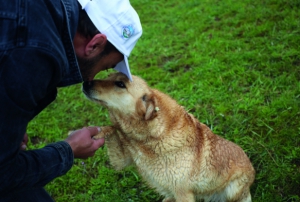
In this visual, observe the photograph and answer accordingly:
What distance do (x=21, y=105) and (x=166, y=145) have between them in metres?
1.78

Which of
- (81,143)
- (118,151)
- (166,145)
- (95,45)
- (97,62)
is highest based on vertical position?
(95,45)

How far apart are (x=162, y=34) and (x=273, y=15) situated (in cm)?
221

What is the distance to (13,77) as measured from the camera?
72.9 inches

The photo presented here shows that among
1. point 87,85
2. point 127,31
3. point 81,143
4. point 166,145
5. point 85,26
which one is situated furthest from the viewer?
point 166,145

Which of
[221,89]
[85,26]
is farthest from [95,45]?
[221,89]

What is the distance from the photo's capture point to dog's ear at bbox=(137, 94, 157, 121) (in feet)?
10.8

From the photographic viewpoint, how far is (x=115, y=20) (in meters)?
2.39

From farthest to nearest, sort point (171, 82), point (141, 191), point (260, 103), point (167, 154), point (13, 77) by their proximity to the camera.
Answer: point (171, 82), point (260, 103), point (141, 191), point (167, 154), point (13, 77)

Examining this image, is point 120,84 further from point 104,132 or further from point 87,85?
point 104,132

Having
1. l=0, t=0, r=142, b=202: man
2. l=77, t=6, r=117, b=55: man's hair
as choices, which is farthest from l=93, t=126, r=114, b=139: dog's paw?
l=77, t=6, r=117, b=55: man's hair

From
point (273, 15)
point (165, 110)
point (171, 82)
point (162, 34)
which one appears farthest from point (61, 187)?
point (273, 15)

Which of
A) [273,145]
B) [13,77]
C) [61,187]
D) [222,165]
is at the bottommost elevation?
[61,187]

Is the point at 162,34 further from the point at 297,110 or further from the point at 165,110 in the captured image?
the point at 165,110

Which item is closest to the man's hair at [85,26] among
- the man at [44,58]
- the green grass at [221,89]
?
the man at [44,58]
